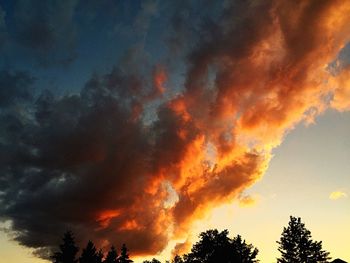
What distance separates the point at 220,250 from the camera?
81.9m

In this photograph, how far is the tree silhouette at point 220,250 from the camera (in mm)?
79938

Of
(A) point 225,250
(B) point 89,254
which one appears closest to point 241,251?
(A) point 225,250

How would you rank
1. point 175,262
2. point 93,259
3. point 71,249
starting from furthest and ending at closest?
point 175,262 < point 93,259 < point 71,249

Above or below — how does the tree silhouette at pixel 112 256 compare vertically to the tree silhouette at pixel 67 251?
above

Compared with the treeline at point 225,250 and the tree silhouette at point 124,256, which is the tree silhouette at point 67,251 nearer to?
the treeline at point 225,250

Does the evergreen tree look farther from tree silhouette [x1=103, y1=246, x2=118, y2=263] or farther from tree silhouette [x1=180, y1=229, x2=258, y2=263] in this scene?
tree silhouette [x1=103, y1=246, x2=118, y2=263]

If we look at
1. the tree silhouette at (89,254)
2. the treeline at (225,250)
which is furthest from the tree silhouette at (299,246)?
the tree silhouette at (89,254)

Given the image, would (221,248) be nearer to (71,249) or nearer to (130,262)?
(130,262)

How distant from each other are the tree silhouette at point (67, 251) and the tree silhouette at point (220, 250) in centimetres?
3740

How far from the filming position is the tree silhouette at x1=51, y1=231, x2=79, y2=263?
54.6m

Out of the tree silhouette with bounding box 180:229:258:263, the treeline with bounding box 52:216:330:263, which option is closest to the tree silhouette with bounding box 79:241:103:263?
the treeline with bounding box 52:216:330:263

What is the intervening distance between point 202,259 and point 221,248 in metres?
5.74

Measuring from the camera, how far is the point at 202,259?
275ft

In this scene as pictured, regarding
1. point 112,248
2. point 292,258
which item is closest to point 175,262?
point 112,248
